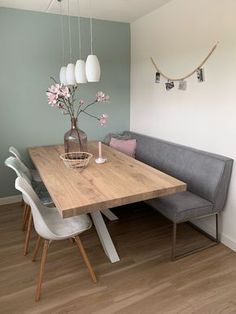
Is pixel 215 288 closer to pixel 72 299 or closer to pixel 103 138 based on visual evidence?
pixel 72 299

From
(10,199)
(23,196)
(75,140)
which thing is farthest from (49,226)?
(10,199)

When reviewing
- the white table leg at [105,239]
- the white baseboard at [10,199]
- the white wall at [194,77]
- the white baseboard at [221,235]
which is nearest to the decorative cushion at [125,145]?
the white wall at [194,77]

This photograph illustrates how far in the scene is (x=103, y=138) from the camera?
12.6 ft

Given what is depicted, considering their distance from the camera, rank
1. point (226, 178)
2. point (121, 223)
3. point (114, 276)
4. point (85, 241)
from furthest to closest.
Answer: point (121, 223) → point (85, 241) → point (226, 178) → point (114, 276)

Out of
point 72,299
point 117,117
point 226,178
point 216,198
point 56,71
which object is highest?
point 56,71

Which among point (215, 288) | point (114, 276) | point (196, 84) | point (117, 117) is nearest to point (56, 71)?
point (117, 117)

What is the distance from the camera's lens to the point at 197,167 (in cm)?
247

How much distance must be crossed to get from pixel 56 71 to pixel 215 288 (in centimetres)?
297

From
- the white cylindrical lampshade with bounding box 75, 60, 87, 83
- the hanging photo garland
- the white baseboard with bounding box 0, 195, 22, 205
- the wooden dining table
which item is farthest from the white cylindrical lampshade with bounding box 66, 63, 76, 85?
the white baseboard with bounding box 0, 195, 22, 205

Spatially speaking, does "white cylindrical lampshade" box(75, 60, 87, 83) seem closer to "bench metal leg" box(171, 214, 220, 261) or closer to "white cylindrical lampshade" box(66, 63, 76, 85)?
"white cylindrical lampshade" box(66, 63, 76, 85)

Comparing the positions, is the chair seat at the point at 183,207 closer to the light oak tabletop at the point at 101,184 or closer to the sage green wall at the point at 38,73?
the light oak tabletop at the point at 101,184

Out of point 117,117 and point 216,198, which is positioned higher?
point 117,117

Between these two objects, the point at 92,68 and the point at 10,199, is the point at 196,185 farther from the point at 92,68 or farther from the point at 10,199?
the point at 10,199

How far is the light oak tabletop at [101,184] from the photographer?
1.61m
